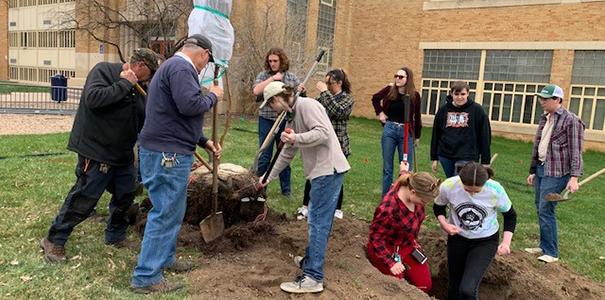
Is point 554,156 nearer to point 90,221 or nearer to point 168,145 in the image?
point 168,145

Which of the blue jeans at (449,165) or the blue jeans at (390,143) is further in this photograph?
the blue jeans at (390,143)

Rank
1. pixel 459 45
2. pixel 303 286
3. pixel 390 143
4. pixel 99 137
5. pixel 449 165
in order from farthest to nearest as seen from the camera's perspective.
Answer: pixel 459 45, pixel 390 143, pixel 449 165, pixel 99 137, pixel 303 286

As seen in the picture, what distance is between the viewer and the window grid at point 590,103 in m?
18.7

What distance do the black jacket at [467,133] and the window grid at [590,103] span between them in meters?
15.9

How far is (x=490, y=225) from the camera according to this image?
4.15 metres

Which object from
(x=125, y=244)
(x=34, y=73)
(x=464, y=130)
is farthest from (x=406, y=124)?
(x=34, y=73)

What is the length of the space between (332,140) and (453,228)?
4.23 feet

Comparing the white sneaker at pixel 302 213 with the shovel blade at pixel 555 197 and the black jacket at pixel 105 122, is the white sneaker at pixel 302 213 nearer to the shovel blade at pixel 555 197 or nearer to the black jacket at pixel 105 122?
the black jacket at pixel 105 122

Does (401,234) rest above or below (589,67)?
below

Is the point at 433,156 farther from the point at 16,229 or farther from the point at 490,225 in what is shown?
the point at 16,229

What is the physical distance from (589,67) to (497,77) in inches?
135

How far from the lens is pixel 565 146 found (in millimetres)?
5141

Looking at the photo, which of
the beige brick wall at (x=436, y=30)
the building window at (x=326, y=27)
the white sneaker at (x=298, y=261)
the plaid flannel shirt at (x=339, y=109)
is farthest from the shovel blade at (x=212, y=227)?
the building window at (x=326, y=27)

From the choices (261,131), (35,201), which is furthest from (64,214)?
(261,131)
